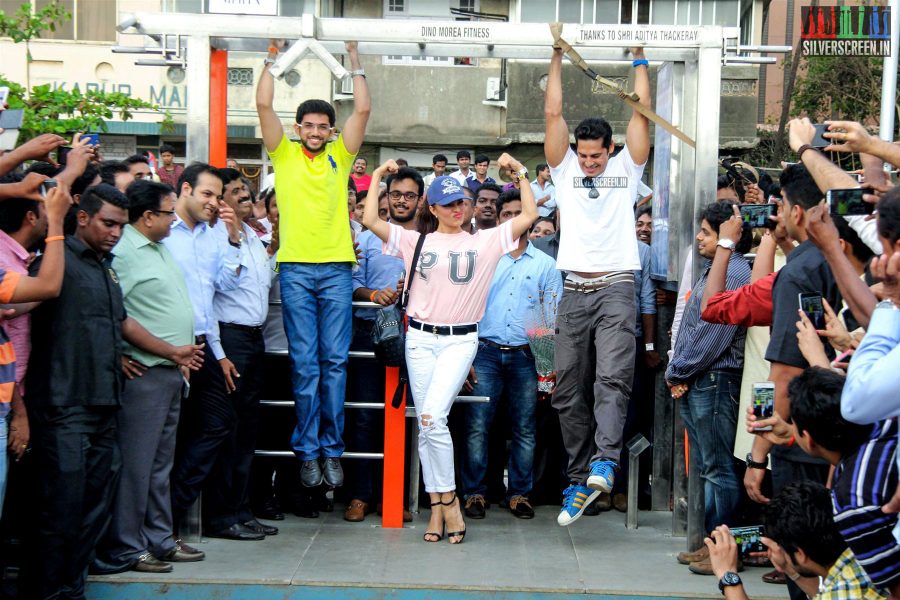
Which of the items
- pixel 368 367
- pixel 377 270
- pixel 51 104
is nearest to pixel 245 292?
pixel 368 367

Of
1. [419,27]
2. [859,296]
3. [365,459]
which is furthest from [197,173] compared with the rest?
[859,296]

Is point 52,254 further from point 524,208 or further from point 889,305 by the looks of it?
point 889,305

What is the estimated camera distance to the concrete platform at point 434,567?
635 centimetres

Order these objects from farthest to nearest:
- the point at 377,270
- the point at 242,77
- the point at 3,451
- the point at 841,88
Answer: the point at 242,77
the point at 841,88
the point at 377,270
the point at 3,451

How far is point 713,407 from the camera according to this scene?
6.93 m

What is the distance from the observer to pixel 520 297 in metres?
8.25

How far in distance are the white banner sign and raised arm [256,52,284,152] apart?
0.94 ft

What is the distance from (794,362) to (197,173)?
3.90 m

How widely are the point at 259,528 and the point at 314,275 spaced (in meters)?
1.72

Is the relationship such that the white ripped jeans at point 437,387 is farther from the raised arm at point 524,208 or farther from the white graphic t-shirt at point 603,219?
the white graphic t-shirt at point 603,219

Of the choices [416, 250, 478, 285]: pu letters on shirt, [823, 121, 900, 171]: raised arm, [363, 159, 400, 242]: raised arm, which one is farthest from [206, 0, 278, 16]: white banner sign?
[823, 121, 900, 171]: raised arm

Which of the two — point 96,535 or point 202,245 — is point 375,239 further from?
point 96,535

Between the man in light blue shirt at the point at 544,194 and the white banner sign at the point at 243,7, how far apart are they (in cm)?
233

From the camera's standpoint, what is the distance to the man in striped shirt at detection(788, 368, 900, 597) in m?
4.02
